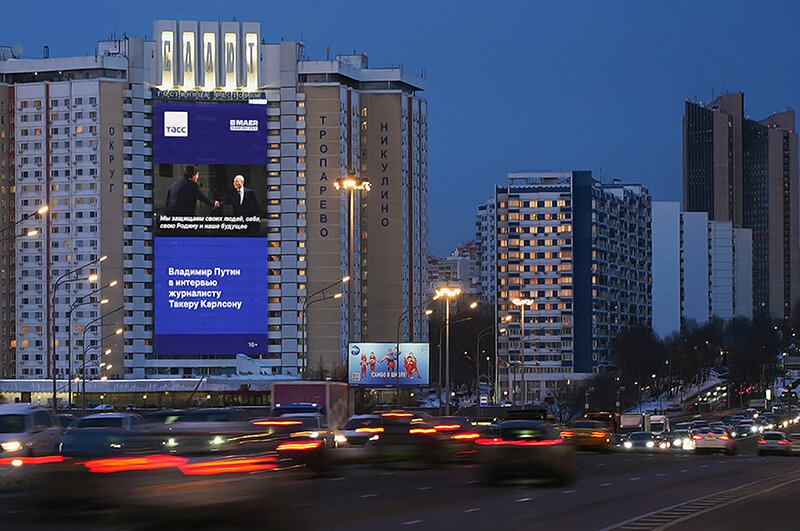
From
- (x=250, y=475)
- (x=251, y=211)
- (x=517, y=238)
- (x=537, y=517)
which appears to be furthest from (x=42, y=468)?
(x=517, y=238)

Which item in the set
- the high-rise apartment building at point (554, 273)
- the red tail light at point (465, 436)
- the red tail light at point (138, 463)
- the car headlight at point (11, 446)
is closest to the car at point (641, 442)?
the red tail light at point (465, 436)

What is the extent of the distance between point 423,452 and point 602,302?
536 feet

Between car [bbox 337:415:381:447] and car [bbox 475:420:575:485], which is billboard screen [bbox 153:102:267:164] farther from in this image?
car [bbox 475:420:575:485]

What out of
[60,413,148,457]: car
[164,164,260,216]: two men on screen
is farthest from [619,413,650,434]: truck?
[60,413,148,457]: car

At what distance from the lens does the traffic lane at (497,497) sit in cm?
2125

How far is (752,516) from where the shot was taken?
22.5m

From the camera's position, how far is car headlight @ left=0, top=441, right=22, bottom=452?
102ft

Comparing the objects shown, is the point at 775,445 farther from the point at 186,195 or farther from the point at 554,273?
the point at 554,273

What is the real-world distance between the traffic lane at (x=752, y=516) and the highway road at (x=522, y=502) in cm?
2

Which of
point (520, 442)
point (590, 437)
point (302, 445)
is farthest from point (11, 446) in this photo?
point (590, 437)

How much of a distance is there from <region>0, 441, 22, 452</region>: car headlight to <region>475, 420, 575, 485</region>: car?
11477 mm

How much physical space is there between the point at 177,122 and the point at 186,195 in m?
8.26

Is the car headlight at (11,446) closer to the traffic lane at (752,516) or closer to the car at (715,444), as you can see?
the traffic lane at (752,516)

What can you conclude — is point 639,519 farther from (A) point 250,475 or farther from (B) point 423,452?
(B) point 423,452
